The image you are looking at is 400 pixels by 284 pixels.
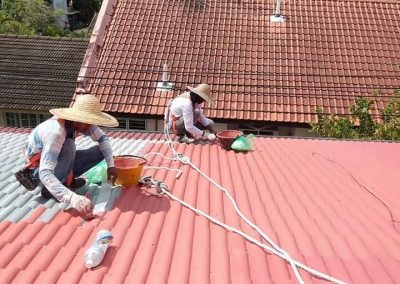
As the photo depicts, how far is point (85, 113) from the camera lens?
11.2 feet

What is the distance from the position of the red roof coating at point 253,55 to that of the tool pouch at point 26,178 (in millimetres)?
6672

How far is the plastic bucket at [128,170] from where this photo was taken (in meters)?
3.82

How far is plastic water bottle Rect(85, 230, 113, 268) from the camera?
2587 millimetres

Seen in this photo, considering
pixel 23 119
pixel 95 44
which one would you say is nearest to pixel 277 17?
pixel 95 44

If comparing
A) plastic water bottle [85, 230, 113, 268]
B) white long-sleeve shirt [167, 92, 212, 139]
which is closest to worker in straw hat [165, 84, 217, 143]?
white long-sleeve shirt [167, 92, 212, 139]

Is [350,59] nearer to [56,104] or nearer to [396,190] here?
[396,190]

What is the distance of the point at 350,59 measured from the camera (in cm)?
1161

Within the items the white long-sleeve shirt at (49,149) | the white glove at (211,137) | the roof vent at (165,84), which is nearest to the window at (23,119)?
the roof vent at (165,84)

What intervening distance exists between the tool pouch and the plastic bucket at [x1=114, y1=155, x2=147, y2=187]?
714 mm

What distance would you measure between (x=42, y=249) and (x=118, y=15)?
10.8 m

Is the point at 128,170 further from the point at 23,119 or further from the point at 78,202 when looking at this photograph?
the point at 23,119

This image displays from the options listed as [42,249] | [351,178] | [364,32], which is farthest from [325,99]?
[42,249]

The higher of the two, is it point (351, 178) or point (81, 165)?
point (81, 165)

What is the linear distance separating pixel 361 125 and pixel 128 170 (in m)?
6.73
